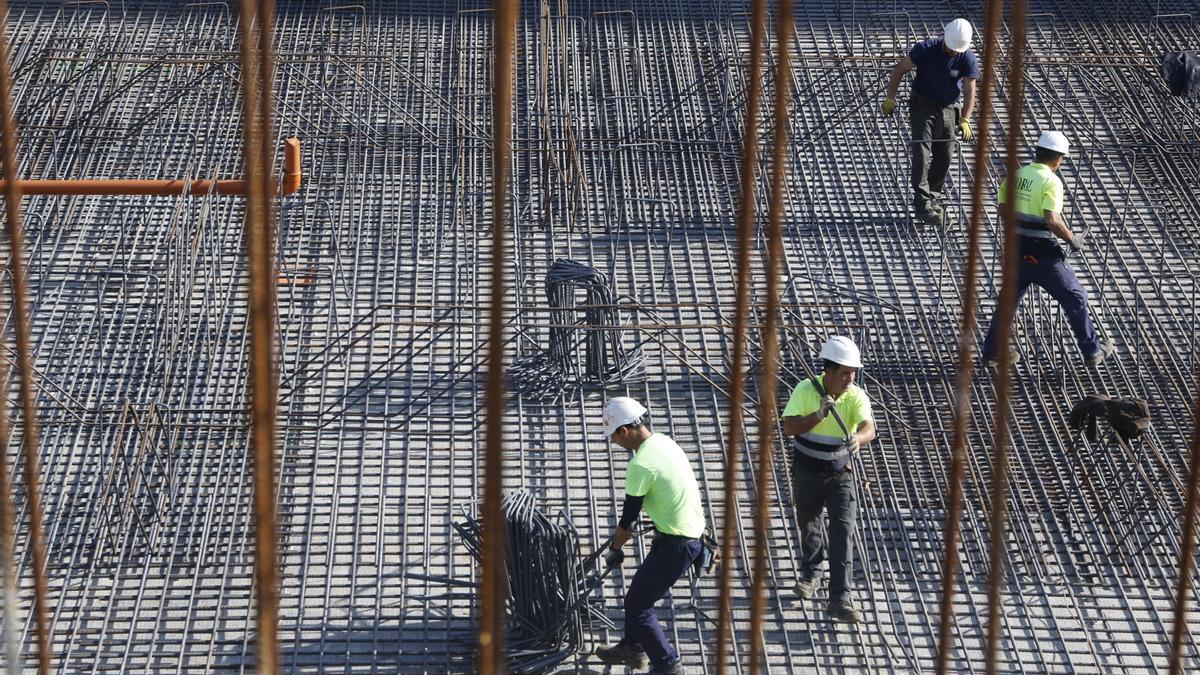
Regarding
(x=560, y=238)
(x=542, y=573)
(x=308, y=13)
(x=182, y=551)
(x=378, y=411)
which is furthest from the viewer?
(x=308, y=13)

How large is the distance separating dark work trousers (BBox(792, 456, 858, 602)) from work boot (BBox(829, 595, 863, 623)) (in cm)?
3

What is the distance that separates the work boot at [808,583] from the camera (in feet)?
31.7

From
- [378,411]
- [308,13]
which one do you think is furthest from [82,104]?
[378,411]

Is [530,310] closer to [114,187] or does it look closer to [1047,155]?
[114,187]

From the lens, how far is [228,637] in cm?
926

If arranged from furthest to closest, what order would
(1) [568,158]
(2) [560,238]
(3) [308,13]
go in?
1. (3) [308,13]
2. (1) [568,158]
3. (2) [560,238]

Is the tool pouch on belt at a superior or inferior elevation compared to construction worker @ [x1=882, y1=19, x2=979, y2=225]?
inferior

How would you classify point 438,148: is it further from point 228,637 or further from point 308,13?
point 228,637

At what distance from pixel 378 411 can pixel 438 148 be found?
3.52 m

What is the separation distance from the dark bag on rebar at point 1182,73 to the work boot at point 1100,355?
13.0 feet

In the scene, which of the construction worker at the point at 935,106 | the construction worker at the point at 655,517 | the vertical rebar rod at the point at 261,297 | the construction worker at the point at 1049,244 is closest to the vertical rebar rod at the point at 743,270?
the vertical rebar rod at the point at 261,297

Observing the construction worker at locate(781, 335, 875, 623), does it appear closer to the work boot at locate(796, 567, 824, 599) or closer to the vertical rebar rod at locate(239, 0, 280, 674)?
the work boot at locate(796, 567, 824, 599)

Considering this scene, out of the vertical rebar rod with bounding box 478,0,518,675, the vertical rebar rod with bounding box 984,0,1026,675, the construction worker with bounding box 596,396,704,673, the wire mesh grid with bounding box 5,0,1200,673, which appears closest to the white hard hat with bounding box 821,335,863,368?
the construction worker with bounding box 596,396,704,673

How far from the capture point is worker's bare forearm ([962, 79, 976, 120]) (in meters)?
13.1
